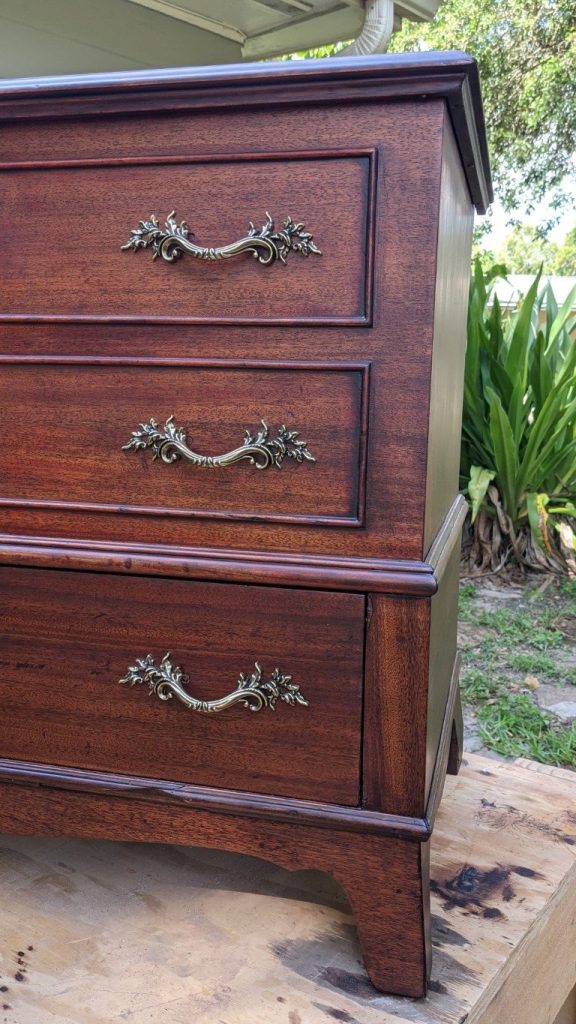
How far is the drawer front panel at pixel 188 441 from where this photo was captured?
37.5 inches

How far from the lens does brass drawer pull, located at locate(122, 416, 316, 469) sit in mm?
963

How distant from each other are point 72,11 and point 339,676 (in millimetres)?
2390

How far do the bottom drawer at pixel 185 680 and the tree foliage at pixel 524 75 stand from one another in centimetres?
1203

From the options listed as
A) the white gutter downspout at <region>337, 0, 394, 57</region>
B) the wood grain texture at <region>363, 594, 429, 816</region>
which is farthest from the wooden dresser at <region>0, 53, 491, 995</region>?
the white gutter downspout at <region>337, 0, 394, 57</region>

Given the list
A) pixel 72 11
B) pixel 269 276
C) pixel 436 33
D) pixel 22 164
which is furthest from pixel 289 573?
pixel 436 33

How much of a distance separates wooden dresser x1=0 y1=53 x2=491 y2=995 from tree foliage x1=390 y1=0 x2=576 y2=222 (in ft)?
38.9

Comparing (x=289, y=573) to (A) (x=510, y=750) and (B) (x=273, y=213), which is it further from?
(A) (x=510, y=750)

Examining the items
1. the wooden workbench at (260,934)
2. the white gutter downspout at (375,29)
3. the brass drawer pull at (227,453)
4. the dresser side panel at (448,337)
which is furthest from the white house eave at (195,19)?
the wooden workbench at (260,934)

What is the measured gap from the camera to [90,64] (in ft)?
8.65

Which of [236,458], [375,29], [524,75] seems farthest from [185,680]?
[524,75]

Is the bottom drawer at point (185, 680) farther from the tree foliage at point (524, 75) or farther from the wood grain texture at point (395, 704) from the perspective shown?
the tree foliage at point (524, 75)

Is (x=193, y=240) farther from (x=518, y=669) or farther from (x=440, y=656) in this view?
(x=518, y=669)

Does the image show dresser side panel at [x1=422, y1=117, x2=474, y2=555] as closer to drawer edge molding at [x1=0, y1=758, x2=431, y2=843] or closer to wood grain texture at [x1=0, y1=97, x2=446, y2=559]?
wood grain texture at [x1=0, y1=97, x2=446, y2=559]

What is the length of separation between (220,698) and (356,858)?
0.81 ft
